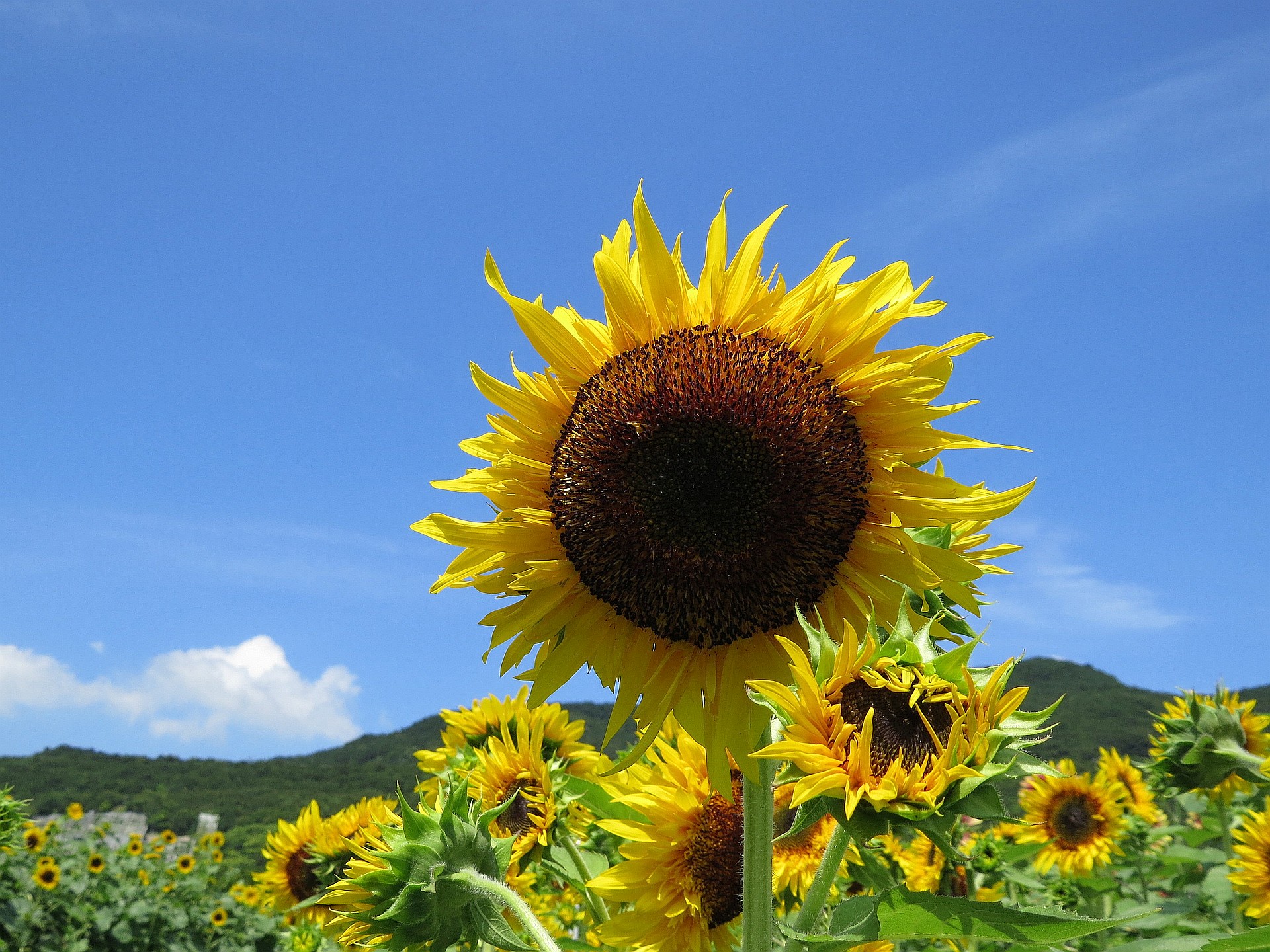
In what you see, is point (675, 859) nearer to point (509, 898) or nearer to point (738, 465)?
point (509, 898)

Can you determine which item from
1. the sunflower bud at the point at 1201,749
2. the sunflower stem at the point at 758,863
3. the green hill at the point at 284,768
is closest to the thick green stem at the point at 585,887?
the sunflower stem at the point at 758,863

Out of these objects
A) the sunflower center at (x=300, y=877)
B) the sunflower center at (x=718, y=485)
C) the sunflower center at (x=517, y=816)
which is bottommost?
the sunflower center at (x=300, y=877)

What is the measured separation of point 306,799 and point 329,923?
186ft

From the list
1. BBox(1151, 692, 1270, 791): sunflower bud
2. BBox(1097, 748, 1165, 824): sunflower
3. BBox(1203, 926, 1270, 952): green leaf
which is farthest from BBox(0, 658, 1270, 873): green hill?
BBox(1203, 926, 1270, 952): green leaf

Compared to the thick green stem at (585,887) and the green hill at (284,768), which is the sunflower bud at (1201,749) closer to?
the thick green stem at (585,887)

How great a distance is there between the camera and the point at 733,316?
2.41m

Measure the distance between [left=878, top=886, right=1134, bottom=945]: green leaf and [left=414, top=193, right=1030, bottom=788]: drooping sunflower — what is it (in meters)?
0.57

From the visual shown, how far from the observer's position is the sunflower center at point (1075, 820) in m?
6.19

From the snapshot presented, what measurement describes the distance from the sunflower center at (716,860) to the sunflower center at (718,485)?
889mm

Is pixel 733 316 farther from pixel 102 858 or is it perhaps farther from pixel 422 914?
pixel 102 858

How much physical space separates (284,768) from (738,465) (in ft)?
266

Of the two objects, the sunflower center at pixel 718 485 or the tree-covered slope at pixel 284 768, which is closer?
the sunflower center at pixel 718 485

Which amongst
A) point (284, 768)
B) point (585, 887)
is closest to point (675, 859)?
point (585, 887)

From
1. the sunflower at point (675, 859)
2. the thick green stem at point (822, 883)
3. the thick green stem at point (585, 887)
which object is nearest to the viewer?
the thick green stem at point (822, 883)
